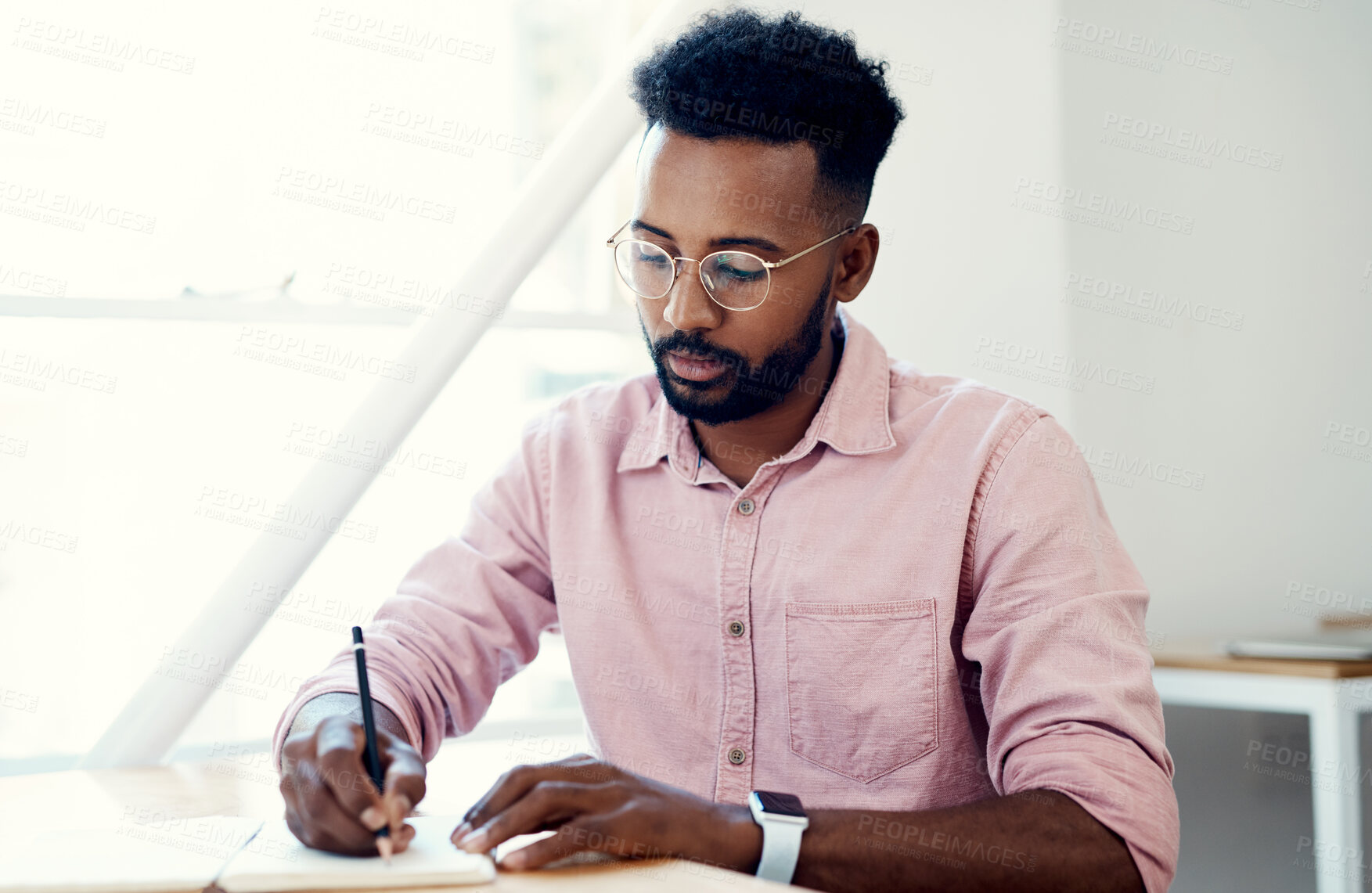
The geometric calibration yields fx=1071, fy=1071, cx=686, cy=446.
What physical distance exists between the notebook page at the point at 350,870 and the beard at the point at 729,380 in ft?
2.31

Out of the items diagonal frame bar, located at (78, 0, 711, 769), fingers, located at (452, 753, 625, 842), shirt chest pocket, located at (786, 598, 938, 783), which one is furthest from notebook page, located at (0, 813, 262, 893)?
shirt chest pocket, located at (786, 598, 938, 783)

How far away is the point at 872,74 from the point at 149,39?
1.91 metres

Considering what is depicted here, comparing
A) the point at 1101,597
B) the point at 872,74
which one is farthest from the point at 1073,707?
the point at 872,74

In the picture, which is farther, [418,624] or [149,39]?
[149,39]

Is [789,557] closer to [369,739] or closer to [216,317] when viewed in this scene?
[369,739]

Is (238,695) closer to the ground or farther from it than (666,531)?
closer to the ground

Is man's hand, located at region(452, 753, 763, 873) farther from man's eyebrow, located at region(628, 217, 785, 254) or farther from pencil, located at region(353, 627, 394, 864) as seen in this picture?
man's eyebrow, located at region(628, 217, 785, 254)

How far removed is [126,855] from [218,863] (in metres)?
0.10

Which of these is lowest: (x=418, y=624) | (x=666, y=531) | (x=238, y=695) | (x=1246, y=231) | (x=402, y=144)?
(x=238, y=695)

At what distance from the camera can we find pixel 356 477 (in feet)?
5.58

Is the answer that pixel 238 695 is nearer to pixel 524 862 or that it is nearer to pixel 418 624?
pixel 418 624

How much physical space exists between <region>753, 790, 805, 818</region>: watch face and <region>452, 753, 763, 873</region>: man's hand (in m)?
0.03

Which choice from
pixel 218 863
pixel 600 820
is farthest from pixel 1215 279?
pixel 218 863

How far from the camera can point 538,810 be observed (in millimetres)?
925
